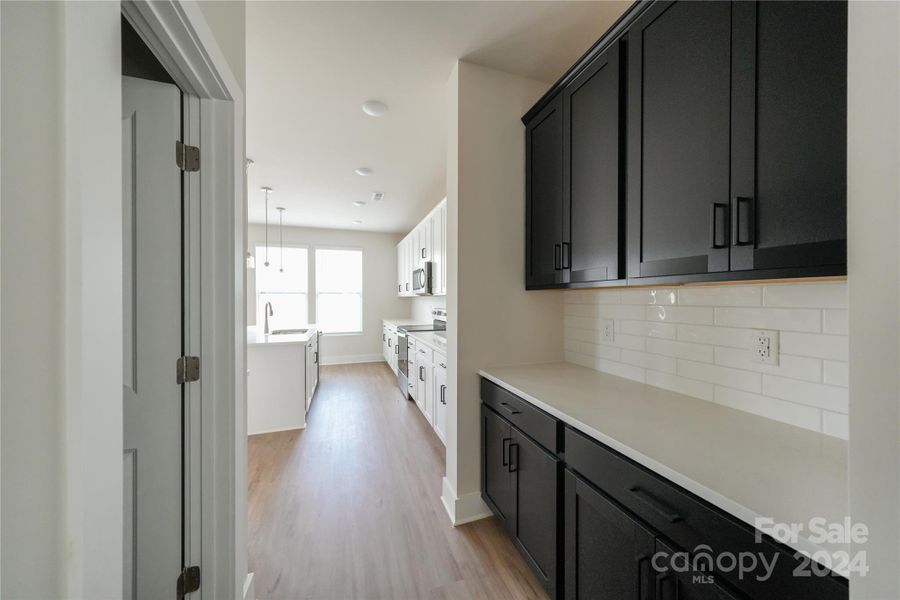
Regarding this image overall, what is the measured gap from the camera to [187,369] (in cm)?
116

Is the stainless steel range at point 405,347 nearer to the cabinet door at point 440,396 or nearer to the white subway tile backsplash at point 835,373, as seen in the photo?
the cabinet door at point 440,396

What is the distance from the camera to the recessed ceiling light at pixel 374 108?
93.0 inches

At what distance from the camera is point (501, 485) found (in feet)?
5.83

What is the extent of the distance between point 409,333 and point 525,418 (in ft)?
8.69

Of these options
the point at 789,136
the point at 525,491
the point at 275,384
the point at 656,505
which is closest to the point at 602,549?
the point at 656,505

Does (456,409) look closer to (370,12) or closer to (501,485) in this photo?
(501,485)

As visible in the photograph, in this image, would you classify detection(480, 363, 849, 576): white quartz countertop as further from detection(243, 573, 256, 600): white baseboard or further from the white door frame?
detection(243, 573, 256, 600): white baseboard

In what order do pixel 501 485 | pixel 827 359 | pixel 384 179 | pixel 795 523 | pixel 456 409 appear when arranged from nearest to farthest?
1. pixel 795 523
2. pixel 827 359
3. pixel 501 485
4. pixel 456 409
5. pixel 384 179

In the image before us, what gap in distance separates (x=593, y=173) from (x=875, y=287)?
125 cm

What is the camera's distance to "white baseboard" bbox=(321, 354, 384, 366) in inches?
260

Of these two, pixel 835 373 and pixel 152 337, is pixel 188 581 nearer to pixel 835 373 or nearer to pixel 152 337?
pixel 152 337

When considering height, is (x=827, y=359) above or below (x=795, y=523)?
above

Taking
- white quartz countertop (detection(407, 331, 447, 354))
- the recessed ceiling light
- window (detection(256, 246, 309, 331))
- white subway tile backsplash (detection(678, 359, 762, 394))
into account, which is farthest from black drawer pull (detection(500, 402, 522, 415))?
window (detection(256, 246, 309, 331))

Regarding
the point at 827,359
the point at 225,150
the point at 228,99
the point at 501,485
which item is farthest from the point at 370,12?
the point at 501,485
